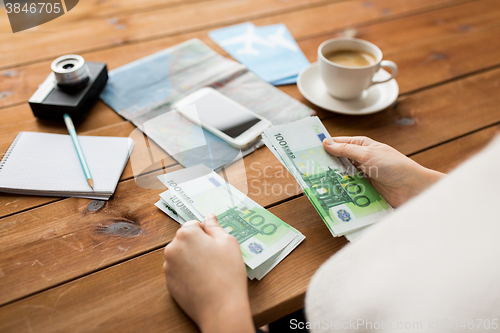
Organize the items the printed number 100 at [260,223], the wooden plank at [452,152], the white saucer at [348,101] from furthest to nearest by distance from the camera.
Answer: the white saucer at [348,101], the wooden plank at [452,152], the printed number 100 at [260,223]

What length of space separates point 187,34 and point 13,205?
2.39ft

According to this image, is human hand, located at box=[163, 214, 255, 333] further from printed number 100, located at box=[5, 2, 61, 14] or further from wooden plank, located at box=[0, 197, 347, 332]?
printed number 100, located at box=[5, 2, 61, 14]

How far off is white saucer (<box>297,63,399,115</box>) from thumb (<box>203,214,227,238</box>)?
426 millimetres

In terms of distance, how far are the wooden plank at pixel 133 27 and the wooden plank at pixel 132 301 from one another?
2.46 feet

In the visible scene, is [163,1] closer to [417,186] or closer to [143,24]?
[143,24]

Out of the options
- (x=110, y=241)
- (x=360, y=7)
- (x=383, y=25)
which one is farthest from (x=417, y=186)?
(x=360, y=7)

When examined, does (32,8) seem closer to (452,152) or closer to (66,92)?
(66,92)

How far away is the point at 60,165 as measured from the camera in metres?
0.72

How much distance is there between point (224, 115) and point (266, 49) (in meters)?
0.37

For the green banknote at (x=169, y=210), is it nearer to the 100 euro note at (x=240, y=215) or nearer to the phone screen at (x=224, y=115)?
the 100 euro note at (x=240, y=215)

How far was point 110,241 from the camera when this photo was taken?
61cm

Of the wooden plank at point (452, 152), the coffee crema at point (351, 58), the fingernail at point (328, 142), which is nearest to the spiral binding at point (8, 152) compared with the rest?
the fingernail at point (328, 142)

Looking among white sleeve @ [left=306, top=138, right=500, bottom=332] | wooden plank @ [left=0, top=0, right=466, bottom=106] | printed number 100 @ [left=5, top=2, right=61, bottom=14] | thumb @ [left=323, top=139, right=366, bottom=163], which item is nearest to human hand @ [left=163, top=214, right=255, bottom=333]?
white sleeve @ [left=306, top=138, right=500, bottom=332]

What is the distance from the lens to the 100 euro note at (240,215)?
1.90 feet
